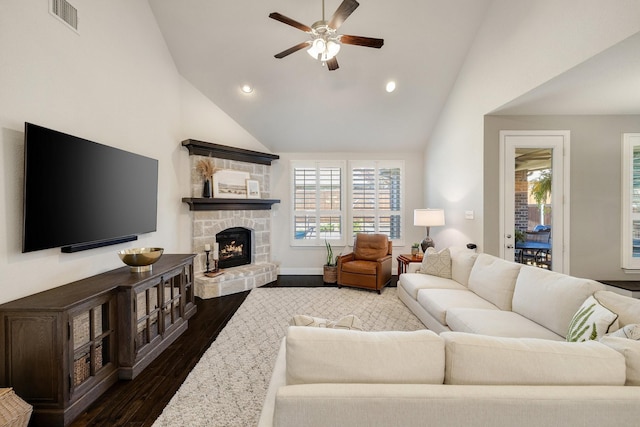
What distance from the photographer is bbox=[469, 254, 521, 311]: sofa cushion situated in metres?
2.67

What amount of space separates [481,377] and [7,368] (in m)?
2.70

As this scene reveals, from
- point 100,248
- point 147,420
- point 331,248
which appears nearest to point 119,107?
point 100,248

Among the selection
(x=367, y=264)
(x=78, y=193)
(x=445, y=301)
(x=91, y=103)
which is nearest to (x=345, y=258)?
(x=367, y=264)

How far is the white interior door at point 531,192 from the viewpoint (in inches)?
144

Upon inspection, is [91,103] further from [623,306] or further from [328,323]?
[623,306]

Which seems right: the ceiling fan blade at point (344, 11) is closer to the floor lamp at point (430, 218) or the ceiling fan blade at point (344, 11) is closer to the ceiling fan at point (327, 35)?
the ceiling fan at point (327, 35)

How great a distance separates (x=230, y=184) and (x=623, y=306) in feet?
15.5

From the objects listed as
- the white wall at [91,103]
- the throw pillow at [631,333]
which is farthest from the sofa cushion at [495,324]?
the white wall at [91,103]

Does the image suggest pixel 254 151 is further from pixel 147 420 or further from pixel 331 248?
pixel 147 420

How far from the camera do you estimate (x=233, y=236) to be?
200 inches

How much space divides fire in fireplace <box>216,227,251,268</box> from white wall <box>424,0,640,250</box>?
11.5 ft

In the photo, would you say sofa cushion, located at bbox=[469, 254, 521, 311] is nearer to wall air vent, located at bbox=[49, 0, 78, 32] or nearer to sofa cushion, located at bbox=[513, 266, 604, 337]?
sofa cushion, located at bbox=[513, 266, 604, 337]

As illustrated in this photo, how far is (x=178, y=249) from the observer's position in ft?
14.0

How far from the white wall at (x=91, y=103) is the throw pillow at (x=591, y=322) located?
3703 mm
